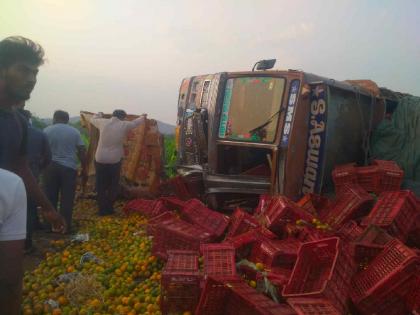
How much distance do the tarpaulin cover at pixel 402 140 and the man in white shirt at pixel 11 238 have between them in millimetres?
6583

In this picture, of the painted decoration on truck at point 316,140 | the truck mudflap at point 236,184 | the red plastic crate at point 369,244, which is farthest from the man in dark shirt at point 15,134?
the painted decoration on truck at point 316,140

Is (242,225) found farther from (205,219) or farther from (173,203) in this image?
(173,203)

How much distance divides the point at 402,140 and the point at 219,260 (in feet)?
17.0

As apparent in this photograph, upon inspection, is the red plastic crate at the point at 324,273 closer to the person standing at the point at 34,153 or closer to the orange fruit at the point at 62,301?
the orange fruit at the point at 62,301

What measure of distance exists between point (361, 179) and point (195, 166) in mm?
3211

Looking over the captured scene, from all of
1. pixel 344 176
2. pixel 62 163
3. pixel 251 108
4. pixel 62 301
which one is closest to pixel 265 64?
pixel 251 108

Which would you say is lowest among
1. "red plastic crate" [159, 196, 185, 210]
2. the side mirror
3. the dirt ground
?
the dirt ground

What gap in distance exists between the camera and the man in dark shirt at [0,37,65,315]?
7.82 feet

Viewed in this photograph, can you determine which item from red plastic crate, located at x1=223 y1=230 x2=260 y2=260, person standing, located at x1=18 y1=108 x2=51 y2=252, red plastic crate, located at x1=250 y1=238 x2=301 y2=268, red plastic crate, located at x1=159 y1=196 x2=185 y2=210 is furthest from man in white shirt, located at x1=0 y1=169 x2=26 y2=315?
red plastic crate, located at x1=159 y1=196 x2=185 y2=210

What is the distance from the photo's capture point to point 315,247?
403 centimetres

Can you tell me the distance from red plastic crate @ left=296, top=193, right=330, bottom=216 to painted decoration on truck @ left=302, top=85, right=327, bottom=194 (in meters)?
0.59

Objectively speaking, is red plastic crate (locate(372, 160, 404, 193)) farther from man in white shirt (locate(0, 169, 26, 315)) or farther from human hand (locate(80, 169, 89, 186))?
human hand (locate(80, 169, 89, 186))

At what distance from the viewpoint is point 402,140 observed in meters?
7.66

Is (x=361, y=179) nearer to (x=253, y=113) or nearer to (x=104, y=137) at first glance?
(x=253, y=113)
